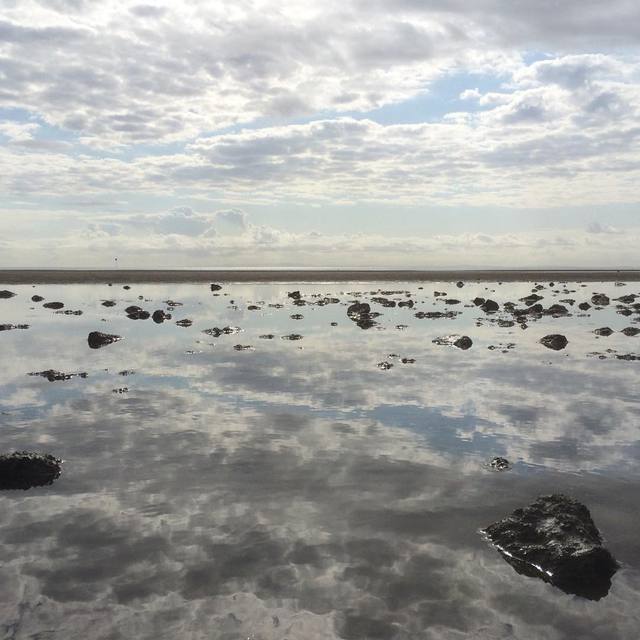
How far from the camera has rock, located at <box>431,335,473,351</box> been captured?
30.1 meters

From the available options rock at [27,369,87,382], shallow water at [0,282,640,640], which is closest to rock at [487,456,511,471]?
shallow water at [0,282,640,640]

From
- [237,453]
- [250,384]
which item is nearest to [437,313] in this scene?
[250,384]

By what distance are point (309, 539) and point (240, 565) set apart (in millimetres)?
1219

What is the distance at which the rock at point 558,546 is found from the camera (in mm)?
8078

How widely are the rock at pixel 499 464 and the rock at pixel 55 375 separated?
50.6ft

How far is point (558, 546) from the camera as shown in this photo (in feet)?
27.9

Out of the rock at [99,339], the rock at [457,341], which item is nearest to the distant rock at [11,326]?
the rock at [99,339]

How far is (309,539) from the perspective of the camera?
9.13 metres

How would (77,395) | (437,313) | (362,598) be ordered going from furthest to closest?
1. (437,313)
2. (77,395)
3. (362,598)

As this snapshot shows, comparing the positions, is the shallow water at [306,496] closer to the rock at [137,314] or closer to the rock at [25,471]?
the rock at [25,471]

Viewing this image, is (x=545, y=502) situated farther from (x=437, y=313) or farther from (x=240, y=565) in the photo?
(x=437, y=313)

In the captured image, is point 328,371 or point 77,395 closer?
point 77,395

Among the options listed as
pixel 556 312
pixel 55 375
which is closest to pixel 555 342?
pixel 556 312

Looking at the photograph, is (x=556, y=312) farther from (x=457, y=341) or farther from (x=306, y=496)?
(x=306, y=496)
